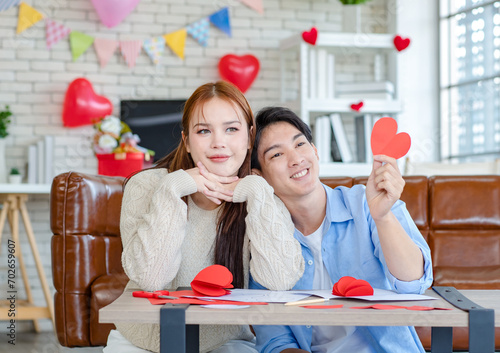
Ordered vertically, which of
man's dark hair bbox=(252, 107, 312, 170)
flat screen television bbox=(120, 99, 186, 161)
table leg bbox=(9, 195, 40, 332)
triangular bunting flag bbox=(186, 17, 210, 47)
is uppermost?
triangular bunting flag bbox=(186, 17, 210, 47)

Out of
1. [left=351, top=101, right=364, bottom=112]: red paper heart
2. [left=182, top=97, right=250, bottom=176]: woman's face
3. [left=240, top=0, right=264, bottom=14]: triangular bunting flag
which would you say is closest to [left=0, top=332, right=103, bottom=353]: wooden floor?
[left=182, top=97, right=250, bottom=176]: woman's face

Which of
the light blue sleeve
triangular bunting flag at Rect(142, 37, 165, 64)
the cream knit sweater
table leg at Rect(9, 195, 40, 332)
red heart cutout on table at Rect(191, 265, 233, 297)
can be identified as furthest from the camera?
triangular bunting flag at Rect(142, 37, 165, 64)

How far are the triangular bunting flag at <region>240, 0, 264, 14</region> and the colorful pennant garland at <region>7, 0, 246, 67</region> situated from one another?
0.08 ft

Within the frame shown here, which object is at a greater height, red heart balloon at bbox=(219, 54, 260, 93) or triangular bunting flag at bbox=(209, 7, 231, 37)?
triangular bunting flag at bbox=(209, 7, 231, 37)

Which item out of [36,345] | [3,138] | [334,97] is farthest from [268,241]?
[3,138]

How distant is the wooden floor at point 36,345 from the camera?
3.74 metres

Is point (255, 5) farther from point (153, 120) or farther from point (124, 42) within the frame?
point (153, 120)

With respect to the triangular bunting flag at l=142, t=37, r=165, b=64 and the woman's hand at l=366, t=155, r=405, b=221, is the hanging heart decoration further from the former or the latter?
the woman's hand at l=366, t=155, r=405, b=221

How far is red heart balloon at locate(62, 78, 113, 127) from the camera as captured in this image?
4602mm

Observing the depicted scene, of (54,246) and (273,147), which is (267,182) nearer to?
(273,147)

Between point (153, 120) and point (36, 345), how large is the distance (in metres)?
1.88

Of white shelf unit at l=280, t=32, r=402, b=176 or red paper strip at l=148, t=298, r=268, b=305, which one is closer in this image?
red paper strip at l=148, t=298, r=268, b=305

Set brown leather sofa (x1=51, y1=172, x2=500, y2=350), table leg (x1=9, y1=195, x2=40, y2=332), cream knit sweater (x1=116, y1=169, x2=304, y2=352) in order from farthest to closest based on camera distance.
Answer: table leg (x1=9, y1=195, x2=40, y2=332), brown leather sofa (x1=51, y1=172, x2=500, y2=350), cream knit sweater (x1=116, y1=169, x2=304, y2=352)

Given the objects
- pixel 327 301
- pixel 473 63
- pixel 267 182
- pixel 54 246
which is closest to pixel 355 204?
pixel 267 182
